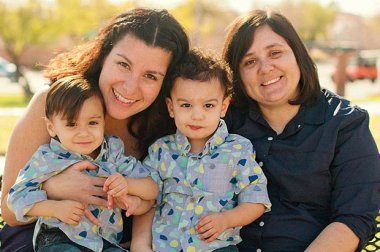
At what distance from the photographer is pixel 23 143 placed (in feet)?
10.8

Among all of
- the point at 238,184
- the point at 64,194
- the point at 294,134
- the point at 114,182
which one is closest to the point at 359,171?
the point at 294,134

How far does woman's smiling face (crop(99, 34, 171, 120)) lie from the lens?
324cm

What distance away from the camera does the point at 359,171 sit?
126 inches

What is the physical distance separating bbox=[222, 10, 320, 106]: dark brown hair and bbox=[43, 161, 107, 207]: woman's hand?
1095 mm

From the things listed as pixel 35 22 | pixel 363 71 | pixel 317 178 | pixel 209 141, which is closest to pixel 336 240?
pixel 317 178

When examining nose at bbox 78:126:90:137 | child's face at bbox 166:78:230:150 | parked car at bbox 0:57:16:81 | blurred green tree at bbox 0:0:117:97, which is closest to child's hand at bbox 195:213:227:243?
child's face at bbox 166:78:230:150

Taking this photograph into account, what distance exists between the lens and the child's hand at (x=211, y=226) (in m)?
2.99

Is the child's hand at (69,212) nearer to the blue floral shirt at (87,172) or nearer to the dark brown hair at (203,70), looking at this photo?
the blue floral shirt at (87,172)

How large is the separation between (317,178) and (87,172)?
127 centimetres

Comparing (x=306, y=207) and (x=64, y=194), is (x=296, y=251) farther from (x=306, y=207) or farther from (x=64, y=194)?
(x=64, y=194)

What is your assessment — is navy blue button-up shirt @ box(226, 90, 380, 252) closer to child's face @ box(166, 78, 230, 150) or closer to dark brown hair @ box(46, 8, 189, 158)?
child's face @ box(166, 78, 230, 150)

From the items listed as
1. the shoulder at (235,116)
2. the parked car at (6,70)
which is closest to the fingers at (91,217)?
the shoulder at (235,116)

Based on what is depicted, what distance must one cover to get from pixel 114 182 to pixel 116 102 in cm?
51

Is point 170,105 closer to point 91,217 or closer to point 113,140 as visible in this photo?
point 113,140
